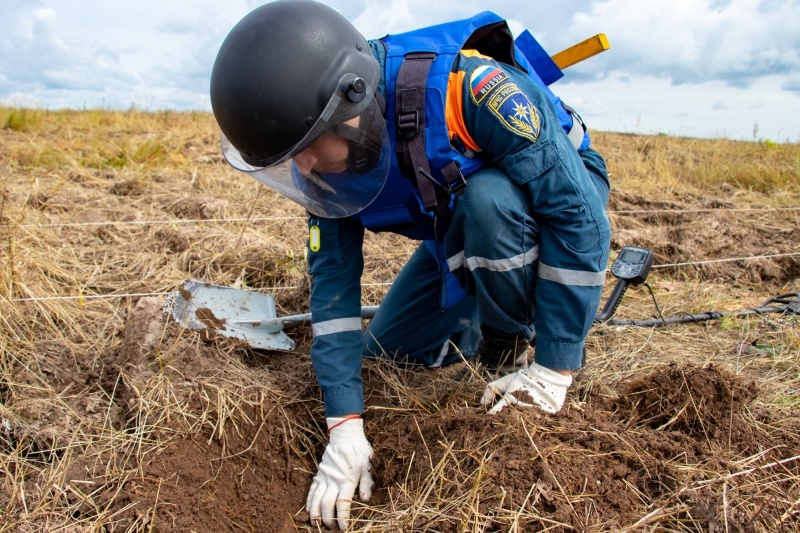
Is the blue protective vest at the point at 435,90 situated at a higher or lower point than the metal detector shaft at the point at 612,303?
higher

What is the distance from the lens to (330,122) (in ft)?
5.57

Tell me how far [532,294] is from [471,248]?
Result: 0.26m

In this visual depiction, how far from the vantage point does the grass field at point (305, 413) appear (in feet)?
5.15

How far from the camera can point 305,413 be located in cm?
223

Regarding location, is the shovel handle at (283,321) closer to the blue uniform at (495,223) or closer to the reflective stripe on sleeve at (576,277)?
the blue uniform at (495,223)

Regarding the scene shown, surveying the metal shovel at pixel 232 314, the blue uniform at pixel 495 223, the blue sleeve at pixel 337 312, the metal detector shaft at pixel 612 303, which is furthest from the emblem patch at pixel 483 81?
the metal detector shaft at pixel 612 303

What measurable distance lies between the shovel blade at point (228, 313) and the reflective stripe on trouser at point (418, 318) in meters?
0.42

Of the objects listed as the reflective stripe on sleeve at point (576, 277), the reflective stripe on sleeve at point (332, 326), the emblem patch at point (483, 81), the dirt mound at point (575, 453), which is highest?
the emblem patch at point (483, 81)

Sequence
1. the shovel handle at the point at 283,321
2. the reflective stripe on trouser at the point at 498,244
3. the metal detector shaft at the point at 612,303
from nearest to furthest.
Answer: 1. the reflective stripe on trouser at the point at 498,244
2. the shovel handle at the point at 283,321
3. the metal detector shaft at the point at 612,303

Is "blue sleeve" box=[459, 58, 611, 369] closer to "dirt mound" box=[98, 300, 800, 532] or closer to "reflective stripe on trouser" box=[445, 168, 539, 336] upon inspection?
"reflective stripe on trouser" box=[445, 168, 539, 336]

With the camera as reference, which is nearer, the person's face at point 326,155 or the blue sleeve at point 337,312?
the person's face at point 326,155

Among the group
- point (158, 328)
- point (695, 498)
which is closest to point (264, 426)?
point (158, 328)

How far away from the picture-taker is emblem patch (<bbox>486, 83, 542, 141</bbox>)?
5.73ft

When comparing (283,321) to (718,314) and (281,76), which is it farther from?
(718,314)
